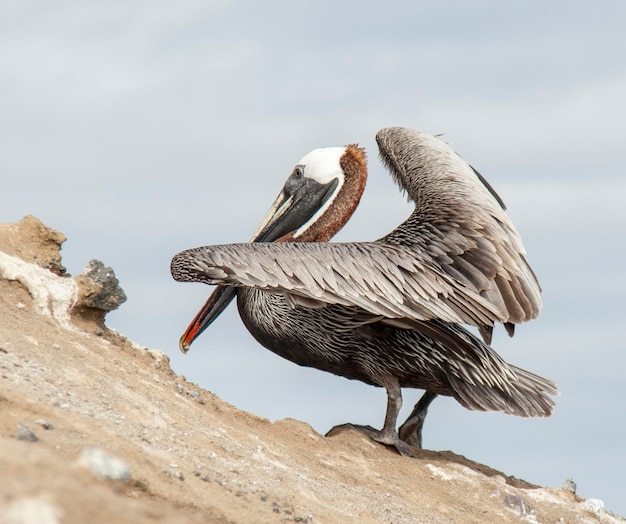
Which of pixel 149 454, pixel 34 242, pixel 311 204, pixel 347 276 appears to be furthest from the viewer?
pixel 311 204

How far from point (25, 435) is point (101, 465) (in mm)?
843

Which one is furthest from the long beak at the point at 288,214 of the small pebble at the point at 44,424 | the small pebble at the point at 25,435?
the small pebble at the point at 25,435

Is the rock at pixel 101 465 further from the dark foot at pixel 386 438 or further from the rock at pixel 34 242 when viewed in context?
the dark foot at pixel 386 438

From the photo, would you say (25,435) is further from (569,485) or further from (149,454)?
(569,485)

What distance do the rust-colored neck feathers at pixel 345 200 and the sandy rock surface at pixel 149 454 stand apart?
2346mm

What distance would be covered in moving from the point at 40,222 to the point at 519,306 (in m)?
3.76

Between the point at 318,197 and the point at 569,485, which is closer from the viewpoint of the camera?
the point at 569,485

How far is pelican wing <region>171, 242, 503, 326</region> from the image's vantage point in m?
7.57

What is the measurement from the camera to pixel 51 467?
3932 millimetres

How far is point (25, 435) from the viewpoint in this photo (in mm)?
5062

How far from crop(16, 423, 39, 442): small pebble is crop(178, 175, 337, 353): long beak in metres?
4.83

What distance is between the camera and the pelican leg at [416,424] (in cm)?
913

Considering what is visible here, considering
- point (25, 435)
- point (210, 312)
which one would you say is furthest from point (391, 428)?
point (25, 435)

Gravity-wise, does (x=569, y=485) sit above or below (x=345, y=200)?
below
